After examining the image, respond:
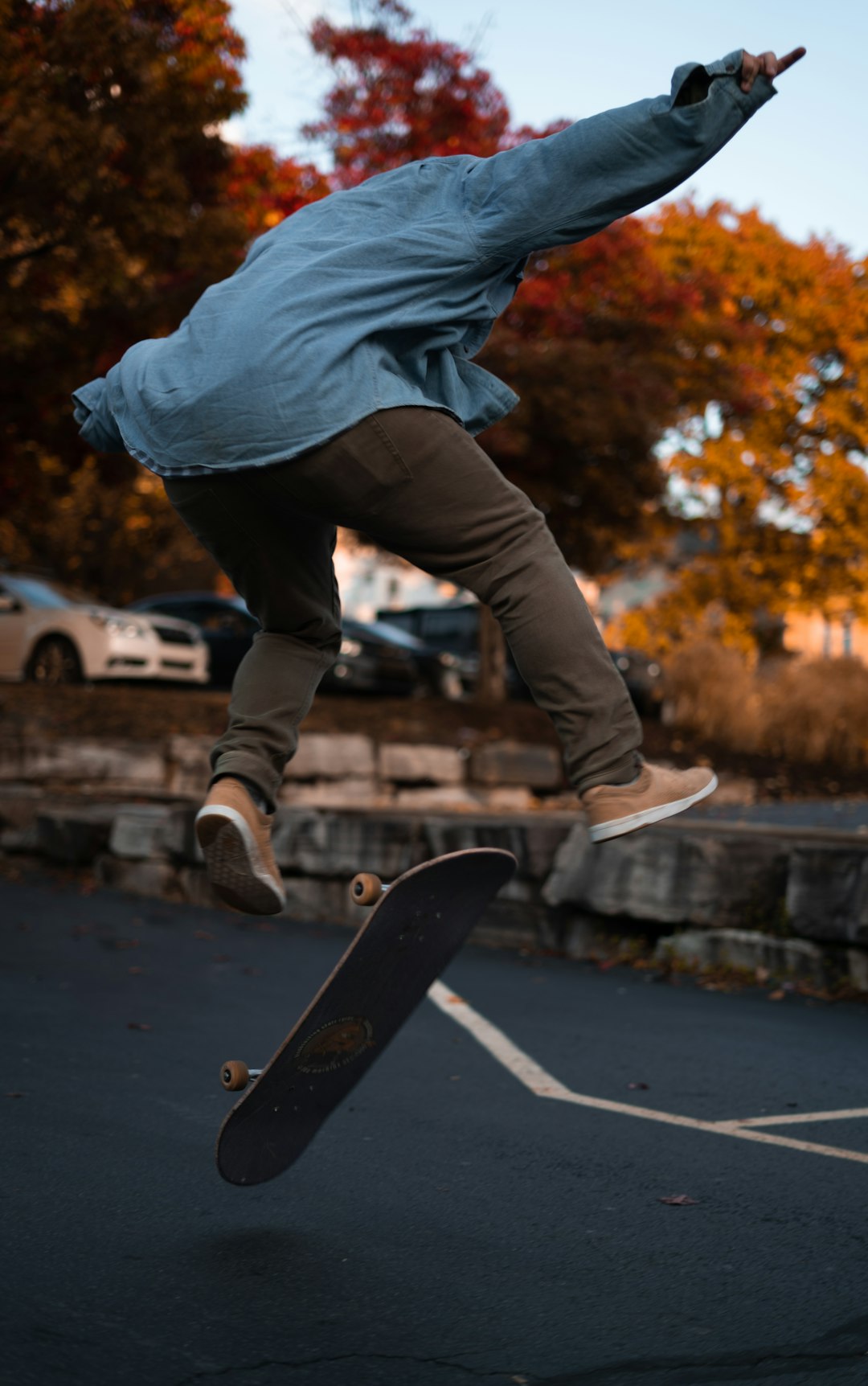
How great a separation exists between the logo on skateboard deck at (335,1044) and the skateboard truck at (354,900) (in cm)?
11

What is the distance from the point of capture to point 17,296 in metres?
10.8

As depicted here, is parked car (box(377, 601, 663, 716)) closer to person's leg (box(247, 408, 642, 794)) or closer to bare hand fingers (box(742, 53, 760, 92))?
person's leg (box(247, 408, 642, 794))

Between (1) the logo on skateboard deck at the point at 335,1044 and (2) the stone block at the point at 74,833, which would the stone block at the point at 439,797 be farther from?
(1) the logo on skateboard deck at the point at 335,1044

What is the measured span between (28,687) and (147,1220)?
1170cm

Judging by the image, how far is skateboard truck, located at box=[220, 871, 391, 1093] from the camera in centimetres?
274

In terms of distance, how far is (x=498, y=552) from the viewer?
259 centimetres

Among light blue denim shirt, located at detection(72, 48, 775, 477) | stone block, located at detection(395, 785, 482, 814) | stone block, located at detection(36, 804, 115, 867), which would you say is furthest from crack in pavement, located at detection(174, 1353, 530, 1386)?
stone block, located at detection(395, 785, 482, 814)

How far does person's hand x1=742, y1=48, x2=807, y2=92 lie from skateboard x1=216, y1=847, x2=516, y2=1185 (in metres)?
1.54

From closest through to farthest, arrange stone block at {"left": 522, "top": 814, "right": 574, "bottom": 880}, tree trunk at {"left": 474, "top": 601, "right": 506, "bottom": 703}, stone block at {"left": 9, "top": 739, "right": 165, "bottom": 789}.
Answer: stone block at {"left": 522, "top": 814, "right": 574, "bottom": 880} → stone block at {"left": 9, "top": 739, "right": 165, "bottom": 789} → tree trunk at {"left": 474, "top": 601, "right": 506, "bottom": 703}

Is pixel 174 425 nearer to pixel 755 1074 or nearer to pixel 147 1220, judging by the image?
pixel 147 1220

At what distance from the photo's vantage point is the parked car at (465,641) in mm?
21969

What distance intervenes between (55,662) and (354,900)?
14310 millimetres

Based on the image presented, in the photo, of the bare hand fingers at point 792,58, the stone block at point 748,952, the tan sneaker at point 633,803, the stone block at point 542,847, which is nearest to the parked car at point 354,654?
the stone block at point 542,847

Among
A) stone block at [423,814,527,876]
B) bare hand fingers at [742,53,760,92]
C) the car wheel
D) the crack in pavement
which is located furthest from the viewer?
the car wheel
